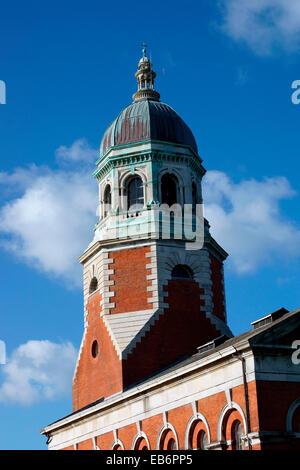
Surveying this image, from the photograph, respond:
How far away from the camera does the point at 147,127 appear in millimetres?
42656

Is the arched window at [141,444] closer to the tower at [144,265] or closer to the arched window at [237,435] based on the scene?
the tower at [144,265]

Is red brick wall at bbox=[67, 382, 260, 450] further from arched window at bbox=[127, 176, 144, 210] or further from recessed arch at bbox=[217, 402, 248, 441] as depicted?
arched window at bbox=[127, 176, 144, 210]

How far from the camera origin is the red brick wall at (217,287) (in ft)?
134

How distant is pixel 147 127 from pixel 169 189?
12.0 feet

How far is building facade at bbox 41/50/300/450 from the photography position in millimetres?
30188

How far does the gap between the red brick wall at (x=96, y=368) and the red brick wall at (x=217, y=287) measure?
599cm

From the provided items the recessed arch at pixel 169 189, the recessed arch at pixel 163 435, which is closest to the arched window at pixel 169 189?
the recessed arch at pixel 169 189

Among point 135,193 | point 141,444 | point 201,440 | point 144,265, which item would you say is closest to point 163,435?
point 141,444

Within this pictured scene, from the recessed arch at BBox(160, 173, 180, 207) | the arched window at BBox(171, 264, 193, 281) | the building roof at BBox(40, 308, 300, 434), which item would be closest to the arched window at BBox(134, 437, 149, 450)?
the building roof at BBox(40, 308, 300, 434)
